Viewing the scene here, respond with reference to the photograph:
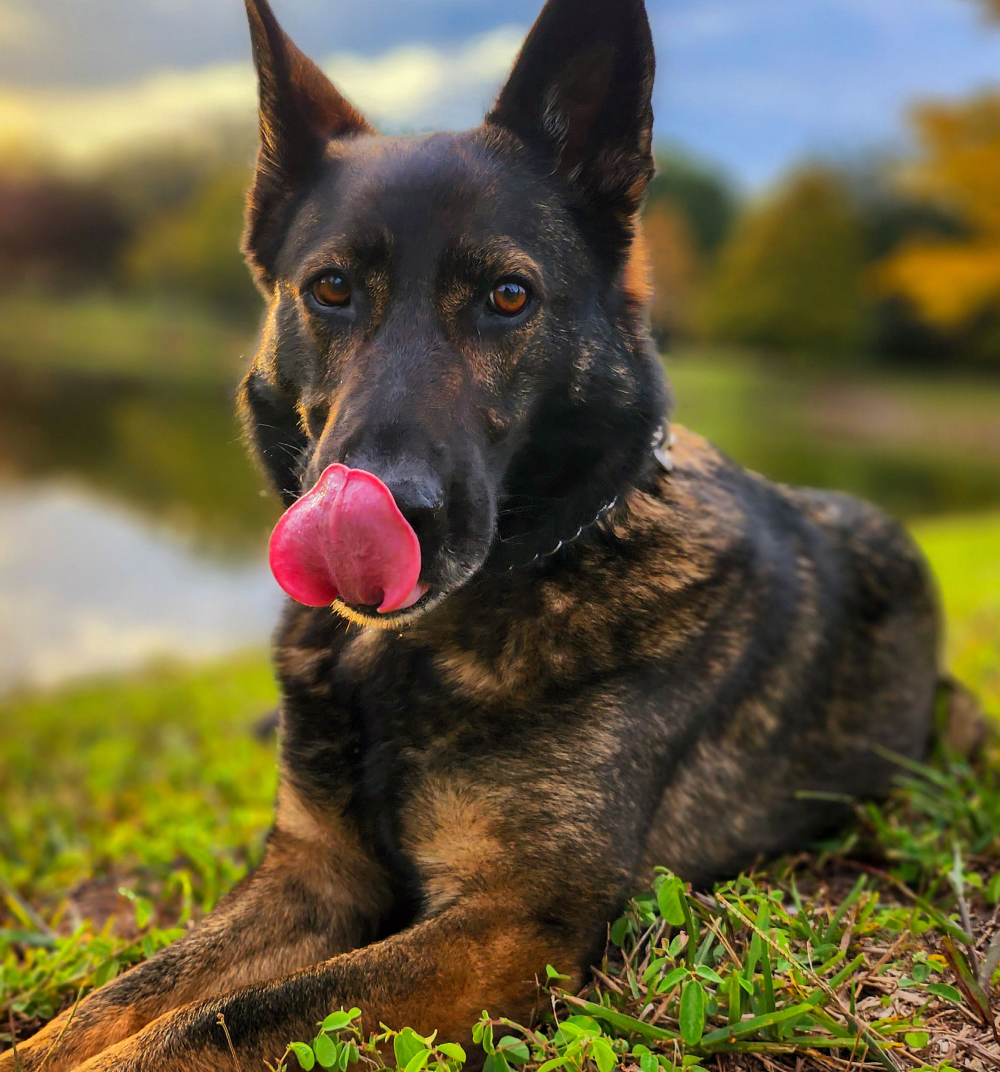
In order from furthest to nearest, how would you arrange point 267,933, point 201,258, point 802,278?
point 802,278 < point 201,258 < point 267,933

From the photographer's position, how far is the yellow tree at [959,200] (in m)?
25.6

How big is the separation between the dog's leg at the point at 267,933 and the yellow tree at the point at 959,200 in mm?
28066

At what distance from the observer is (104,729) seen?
761 centimetres

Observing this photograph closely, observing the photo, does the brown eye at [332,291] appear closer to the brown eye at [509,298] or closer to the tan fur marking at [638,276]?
the brown eye at [509,298]

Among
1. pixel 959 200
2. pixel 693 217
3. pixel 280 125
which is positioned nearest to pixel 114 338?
pixel 959 200

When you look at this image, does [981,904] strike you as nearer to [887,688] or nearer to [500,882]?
[887,688]

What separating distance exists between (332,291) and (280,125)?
0.63 meters

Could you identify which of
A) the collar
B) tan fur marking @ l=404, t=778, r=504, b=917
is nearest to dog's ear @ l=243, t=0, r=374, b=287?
the collar

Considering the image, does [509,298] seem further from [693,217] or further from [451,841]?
[693,217]

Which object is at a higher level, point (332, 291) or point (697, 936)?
point (332, 291)

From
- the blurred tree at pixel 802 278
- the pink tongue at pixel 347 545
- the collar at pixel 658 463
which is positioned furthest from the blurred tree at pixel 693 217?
the pink tongue at pixel 347 545

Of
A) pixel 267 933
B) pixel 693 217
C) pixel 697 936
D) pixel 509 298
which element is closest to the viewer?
pixel 697 936

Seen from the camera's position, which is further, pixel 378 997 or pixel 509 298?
pixel 509 298

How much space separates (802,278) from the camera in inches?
1544
